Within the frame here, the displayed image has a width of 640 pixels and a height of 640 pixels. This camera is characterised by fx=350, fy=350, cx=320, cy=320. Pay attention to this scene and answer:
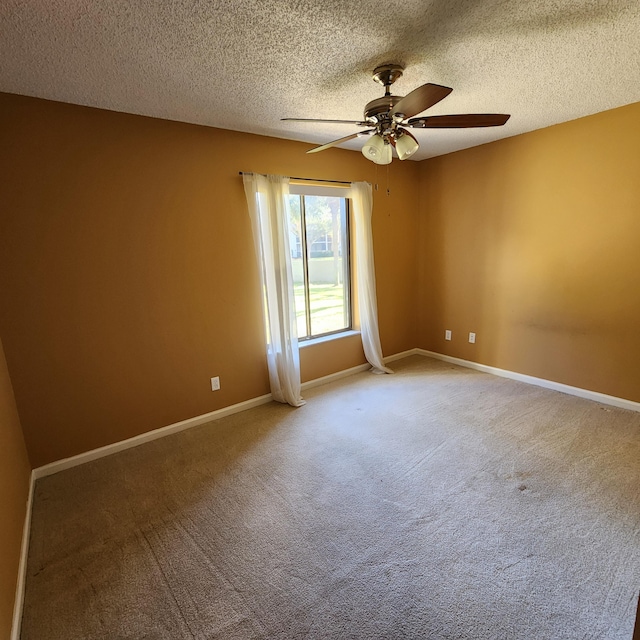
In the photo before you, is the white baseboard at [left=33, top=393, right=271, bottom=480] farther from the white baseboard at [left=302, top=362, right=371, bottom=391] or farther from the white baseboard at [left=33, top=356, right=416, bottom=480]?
the white baseboard at [left=302, top=362, right=371, bottom=391]

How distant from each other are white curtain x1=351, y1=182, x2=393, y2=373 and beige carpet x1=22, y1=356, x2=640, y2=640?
3.91 feet

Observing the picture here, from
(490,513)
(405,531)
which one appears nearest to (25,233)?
(405,531)

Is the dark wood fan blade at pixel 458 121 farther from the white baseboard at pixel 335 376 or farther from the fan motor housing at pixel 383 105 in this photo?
the white baseboard at pixel 335 376

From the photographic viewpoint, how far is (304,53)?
5.83 feet

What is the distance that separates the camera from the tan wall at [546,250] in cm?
286

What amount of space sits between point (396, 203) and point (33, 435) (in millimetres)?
3990

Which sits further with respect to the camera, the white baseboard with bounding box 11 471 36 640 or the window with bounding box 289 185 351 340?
the window with bounding box 289 185 351 340

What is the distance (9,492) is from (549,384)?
164 inches

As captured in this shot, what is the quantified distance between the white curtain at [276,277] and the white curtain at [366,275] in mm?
922

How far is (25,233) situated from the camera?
2.16 m

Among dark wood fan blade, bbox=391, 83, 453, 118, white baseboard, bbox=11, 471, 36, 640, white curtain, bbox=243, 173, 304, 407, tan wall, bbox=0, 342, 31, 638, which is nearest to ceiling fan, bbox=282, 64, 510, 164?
dark wood fan blade, bbox=391, 83, 453, 118

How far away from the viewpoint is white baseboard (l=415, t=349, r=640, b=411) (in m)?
3.01

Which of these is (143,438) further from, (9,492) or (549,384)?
(549,384)

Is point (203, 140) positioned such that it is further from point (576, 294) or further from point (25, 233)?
point (576, 294)
